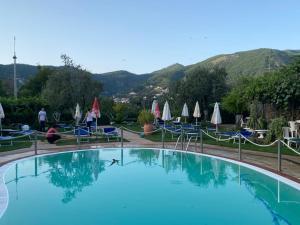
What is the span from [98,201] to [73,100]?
2365cm

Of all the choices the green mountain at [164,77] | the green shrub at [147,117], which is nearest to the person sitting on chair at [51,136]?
the green shrub at [147,117]

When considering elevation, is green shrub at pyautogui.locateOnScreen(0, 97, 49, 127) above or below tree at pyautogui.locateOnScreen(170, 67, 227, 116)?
below

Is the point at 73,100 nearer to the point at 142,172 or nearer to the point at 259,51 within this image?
the point at 142,172

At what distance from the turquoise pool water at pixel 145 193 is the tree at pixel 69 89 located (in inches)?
689

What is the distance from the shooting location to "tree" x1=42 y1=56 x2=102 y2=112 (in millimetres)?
30469

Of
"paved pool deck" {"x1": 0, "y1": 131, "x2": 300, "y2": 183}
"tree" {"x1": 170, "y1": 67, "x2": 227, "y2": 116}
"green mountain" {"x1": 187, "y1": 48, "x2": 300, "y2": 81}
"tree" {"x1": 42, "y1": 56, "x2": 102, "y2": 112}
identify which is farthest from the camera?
Result: "green mountain" {"x1": 187, "y1": 48, "x2": 300, "y2": 81}

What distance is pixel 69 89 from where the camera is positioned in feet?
101

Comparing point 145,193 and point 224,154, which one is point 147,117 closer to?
point 224,154

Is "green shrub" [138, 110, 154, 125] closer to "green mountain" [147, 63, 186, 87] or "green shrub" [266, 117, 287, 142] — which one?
"green shrub" [266, 117, 287, 142]

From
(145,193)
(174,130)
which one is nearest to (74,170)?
(145,193)

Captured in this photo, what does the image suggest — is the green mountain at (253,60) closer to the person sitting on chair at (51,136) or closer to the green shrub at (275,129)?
the green shrub at (275,129)

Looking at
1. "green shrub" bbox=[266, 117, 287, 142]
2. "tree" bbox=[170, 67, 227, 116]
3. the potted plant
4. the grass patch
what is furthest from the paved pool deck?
"tree" bbox=[170, 67, 227, 116]

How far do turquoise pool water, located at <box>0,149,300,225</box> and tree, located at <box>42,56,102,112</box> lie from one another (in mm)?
17510

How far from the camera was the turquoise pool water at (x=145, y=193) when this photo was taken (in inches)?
276
